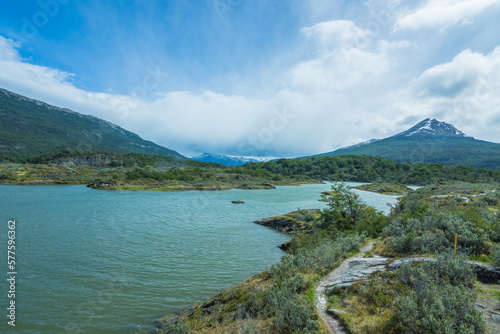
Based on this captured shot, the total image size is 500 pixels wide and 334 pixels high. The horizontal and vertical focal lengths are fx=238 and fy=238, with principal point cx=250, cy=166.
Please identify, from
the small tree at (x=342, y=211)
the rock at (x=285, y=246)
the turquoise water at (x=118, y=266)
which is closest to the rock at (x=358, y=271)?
the turquoise water at (x=118, y=266)

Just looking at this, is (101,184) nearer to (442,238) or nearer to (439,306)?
(442,238)

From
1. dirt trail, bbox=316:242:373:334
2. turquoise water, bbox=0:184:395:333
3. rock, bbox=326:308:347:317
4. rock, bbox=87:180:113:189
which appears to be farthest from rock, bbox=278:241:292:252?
rock, bbox=87:180:113:189

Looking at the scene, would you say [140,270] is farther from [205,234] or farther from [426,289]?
[426,289]

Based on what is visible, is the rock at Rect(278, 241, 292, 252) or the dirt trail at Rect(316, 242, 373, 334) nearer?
the dirt trail at Rect(316, 242, 373, 334)

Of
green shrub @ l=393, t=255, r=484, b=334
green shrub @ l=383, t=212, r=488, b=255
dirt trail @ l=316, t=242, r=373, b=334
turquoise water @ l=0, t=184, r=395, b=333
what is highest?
green shrub @ l=383, t=212, r=488, b=255

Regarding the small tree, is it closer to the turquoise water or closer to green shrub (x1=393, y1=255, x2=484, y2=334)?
the turquoise water

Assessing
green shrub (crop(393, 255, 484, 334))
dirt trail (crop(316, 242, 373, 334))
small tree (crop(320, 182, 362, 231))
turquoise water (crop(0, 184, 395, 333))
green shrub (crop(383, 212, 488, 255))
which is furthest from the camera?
small tree (crop(320, 182, 362, 231))

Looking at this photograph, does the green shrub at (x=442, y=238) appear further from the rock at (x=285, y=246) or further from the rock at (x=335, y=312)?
the rock at (x=285, y=246)

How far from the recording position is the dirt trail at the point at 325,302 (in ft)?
22.1

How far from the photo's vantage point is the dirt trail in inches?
266

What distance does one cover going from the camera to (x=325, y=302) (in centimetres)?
834

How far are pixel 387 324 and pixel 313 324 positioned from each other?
74.0 inches

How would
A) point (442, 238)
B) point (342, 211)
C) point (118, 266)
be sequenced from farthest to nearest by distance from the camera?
point (342, 211) < point (118, 266) < point (442, 238)

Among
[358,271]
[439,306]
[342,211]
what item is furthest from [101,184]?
[439,306]
